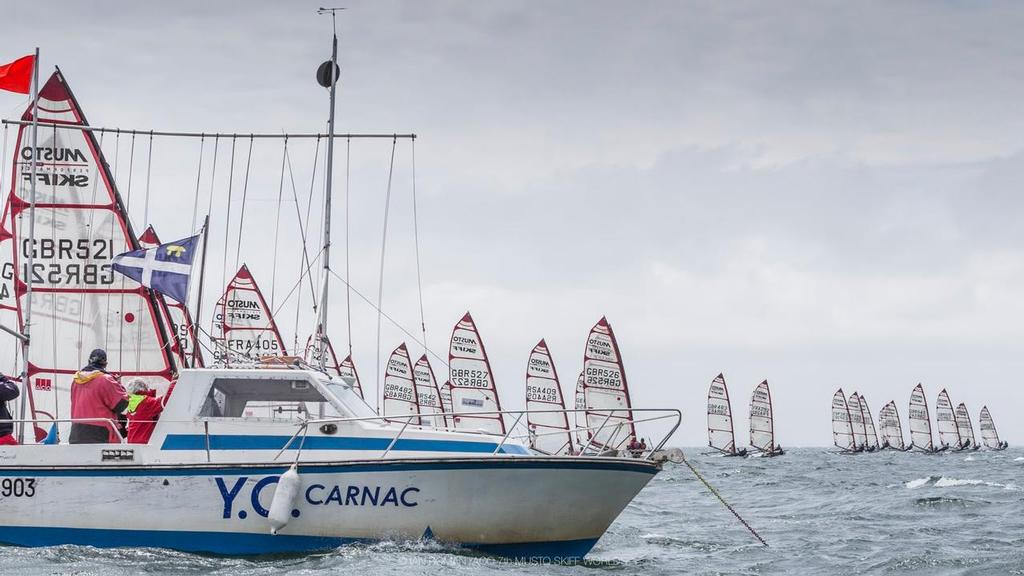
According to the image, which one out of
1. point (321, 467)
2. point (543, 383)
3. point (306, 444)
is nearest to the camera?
point (321, 467)

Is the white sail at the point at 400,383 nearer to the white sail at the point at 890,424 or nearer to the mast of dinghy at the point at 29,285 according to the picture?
the mast of dinghy at the point at 29,285

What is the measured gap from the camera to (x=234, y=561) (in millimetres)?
13273

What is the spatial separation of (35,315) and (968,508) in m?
19.6

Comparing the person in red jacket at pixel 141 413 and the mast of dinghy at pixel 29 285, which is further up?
the mast of dinghy at pixel 29 285

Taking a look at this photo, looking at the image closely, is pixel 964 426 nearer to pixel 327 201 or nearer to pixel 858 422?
pixel 858 422

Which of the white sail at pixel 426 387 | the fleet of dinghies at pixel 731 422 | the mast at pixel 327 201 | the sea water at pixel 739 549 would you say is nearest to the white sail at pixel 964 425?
the fleet of dinghies at pixel 731 422

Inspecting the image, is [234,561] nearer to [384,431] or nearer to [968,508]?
[384,431]

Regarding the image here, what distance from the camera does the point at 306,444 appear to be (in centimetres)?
1414

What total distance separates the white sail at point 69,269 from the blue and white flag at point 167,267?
2420 mm

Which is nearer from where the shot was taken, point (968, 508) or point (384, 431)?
point (384, 431)

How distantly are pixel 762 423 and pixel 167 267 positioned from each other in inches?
3305

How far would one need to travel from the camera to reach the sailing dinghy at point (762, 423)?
95.3m

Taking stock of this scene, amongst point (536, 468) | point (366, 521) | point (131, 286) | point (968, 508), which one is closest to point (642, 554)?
point (536, 468)

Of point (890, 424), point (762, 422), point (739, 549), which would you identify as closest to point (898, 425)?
point (890, 424)
